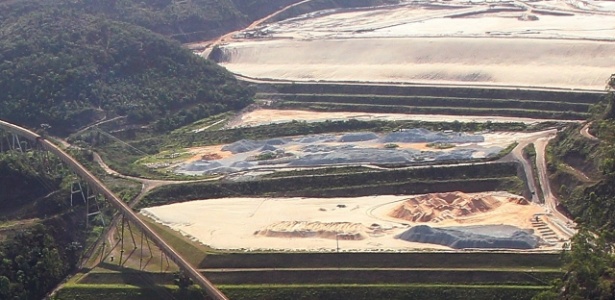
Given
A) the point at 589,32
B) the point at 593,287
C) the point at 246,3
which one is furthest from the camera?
the point at 246,3

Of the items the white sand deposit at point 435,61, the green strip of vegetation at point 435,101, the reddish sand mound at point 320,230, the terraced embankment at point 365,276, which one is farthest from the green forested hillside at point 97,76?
the terraced embankment at point 365,276

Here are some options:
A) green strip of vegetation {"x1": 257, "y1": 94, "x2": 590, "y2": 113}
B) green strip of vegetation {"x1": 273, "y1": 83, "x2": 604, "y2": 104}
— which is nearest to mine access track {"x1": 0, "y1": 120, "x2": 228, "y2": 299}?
green strip of vegetation {"x1": 257, "y1": 94, "x2": 590, "y2": 113}

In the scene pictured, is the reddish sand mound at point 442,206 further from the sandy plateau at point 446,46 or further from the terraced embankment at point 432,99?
the sandy plateau at point 446,46

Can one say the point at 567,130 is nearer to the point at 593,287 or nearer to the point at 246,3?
the point at 593,287

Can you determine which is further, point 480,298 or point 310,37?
point 310,37

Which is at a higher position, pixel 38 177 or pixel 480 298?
pixel 38 177

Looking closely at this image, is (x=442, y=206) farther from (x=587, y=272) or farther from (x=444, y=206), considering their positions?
(x=587, y=272)

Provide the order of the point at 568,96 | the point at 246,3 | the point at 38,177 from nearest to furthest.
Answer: the point at 38,177
the point at 568,96
the point at 246,3

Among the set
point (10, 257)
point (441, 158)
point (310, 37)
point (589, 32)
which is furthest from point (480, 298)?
point (310, 37)
